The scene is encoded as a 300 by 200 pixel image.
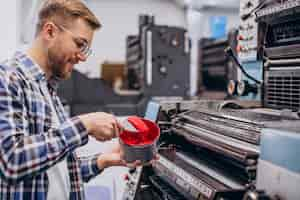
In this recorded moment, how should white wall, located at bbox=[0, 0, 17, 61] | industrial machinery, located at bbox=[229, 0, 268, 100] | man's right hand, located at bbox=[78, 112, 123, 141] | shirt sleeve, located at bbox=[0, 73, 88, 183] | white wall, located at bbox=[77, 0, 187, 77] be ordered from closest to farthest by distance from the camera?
shirt sleeve, located at bbox=[0, 73, 88, 183] < man's right hand, located at bbox=[78, 112, 123, 141] < industrial machinery, located at bbox=[229, 0, 268, 100] < white wall, located at bbox=[0, 0, 17, 61] < white wall, located at bbox=[77, 0, 187, 77]

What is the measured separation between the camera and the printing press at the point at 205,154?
3.64 feet

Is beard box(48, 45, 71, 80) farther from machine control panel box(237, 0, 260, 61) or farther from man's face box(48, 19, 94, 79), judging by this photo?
machine control panel box(237, 0, 260, 61)

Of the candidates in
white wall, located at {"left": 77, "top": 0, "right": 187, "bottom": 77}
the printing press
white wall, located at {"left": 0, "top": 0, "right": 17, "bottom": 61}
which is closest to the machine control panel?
the printing press

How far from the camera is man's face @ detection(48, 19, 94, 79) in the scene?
1340 mm

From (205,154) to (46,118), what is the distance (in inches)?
27.4

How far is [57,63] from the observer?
1.38 m

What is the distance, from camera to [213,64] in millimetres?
4332

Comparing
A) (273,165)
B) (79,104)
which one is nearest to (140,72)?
(79,104)

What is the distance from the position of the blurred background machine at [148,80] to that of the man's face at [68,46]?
2.42 m

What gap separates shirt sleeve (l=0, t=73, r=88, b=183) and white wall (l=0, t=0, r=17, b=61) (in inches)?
83.7

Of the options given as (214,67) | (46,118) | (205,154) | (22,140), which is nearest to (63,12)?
(46,118)

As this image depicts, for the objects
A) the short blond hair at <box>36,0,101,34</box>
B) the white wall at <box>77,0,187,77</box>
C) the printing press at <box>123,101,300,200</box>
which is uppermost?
the white wall at <box>77,0,187,77</box>

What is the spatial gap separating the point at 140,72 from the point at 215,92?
0.93 m

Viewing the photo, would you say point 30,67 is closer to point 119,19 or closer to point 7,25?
point 7,25
